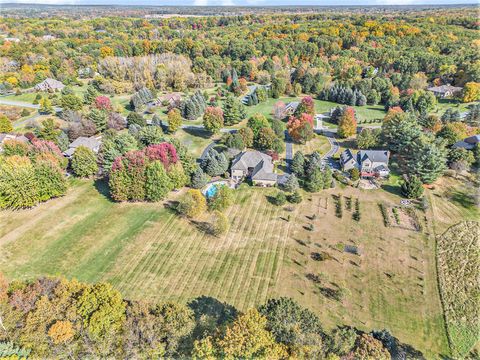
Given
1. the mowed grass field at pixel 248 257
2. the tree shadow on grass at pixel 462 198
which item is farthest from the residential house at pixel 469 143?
the mowed grass field at pixel 248 257

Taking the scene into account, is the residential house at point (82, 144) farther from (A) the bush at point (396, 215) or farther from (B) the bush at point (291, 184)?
(A) the bush at point (396, 215)

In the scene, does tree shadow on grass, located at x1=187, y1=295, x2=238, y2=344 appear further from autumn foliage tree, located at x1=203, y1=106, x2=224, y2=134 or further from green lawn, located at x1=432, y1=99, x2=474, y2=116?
green lawn, located at x1=432, y1=99, x2=474, y2=116

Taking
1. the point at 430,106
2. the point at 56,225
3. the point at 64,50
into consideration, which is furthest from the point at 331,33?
the point at 56,225

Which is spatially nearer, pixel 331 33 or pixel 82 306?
pixel 82 306

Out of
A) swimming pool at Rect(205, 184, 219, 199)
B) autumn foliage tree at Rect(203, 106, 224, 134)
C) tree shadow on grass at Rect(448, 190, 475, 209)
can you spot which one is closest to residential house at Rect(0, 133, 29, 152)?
autumn foliage tree at Rect(203, 106, 224, 134)

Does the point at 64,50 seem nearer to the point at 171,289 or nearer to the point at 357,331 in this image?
the point at 171,289

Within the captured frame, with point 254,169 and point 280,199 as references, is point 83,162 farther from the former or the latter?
point 280,199
